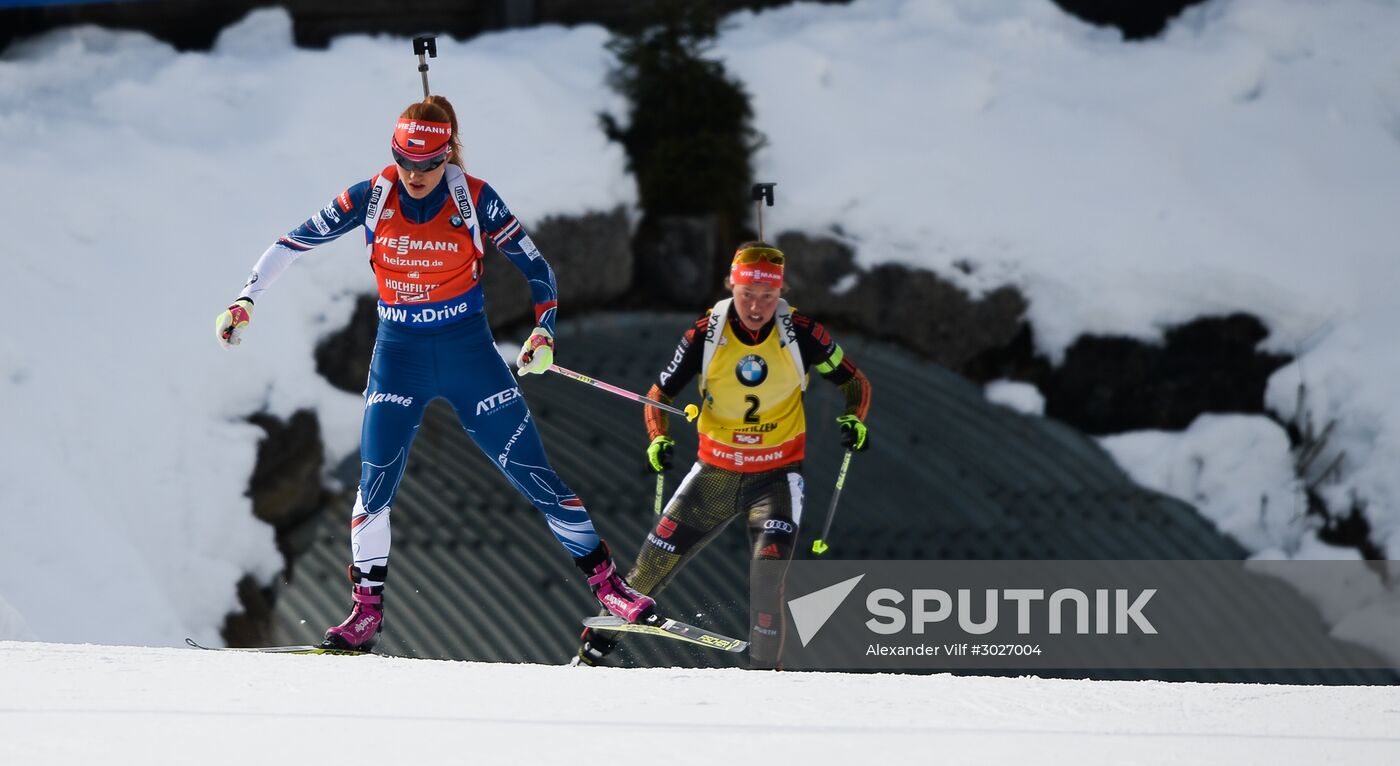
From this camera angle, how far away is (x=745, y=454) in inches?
299

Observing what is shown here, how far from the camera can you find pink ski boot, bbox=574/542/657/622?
7.20 metres

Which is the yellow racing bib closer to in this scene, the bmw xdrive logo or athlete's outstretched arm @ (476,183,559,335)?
the bmw xdrive logo

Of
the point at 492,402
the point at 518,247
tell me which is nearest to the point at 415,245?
the point at 518,247

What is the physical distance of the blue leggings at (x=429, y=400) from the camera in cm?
675

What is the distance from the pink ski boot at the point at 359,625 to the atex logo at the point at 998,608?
11.1 ft

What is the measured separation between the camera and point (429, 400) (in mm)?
6773

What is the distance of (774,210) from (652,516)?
15.1ft

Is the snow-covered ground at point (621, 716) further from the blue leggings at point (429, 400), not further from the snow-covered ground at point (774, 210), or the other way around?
the snow-covered ground at point (774, 210)


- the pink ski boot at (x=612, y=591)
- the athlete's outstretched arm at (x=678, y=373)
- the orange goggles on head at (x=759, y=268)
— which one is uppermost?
the orange goggles on head at (x=759, y=268)

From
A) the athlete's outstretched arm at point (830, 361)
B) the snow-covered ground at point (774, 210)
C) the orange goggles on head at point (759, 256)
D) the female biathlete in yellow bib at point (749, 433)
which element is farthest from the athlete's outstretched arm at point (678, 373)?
the snow-covered ground at point (774, 210)

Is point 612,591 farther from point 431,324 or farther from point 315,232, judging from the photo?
point 315,232

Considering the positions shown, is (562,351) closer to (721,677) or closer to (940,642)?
(940,642)

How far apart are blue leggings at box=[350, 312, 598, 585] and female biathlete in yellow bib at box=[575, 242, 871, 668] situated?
2.91ft

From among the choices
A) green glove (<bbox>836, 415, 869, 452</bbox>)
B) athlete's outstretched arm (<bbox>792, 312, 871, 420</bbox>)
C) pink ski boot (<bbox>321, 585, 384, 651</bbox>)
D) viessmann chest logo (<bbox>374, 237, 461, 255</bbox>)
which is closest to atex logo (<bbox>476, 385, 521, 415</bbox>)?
viessmann chest logo (<bbox>374, 237, 461, 255</bbox>)
